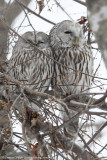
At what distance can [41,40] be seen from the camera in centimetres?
427

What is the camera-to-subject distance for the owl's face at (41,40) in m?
4.26

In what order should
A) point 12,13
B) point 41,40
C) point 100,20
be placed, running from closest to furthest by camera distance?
point 100,20, point 41,40, point 12,13

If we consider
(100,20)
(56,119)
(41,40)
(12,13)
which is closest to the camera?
(100,20)

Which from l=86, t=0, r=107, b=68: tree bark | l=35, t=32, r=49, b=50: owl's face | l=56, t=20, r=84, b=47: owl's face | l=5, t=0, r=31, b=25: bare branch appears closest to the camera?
l=86, t=0, r=107, b=68: tree bark

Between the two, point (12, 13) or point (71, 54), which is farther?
point (12, 13)

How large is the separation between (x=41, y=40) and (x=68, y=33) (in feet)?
1.12

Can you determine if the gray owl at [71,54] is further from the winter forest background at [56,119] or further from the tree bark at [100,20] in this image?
the tree bark at [100,20]

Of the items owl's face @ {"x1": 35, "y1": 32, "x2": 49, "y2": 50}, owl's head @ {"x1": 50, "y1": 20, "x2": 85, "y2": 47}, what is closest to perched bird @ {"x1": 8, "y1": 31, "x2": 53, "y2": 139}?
owl's face @ {"x1": 35, "y1": 32, "x2": 49, "y2": 50}

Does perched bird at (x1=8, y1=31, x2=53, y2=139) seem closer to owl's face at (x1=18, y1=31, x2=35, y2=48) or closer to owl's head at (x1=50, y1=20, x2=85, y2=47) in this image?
owl's face at (x1=18, y1=31, x2=35, y2=48)

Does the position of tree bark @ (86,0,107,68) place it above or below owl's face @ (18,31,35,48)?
below

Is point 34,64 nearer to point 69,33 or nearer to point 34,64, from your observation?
point 34,64

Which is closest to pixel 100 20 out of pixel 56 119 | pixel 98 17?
pixel 98 17

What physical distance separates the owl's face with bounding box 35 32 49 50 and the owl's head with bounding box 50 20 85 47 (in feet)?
0.45

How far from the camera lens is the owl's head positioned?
4156 millimetres
